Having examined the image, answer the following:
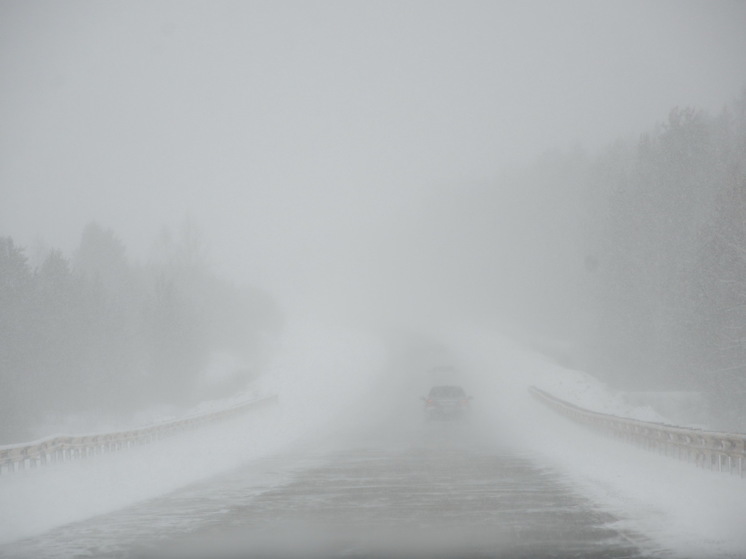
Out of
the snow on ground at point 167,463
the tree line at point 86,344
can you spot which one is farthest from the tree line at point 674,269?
the tree line at point 86,344

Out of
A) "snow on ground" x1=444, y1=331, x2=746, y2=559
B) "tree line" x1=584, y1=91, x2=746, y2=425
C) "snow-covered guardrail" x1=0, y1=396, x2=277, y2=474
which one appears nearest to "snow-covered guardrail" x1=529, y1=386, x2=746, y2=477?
"snow on ground" x1=444, y1=331, x2=746, y2=559

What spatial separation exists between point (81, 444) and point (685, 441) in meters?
14.3

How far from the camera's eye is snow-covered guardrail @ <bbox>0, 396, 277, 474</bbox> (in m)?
14.7

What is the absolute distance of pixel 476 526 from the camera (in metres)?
11.1

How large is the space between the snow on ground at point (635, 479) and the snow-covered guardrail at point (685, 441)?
423mm

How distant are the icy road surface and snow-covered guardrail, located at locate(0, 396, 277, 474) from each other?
2.42 m

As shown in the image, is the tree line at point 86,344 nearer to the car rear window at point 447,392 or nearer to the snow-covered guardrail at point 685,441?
the car rear window at point 447,392

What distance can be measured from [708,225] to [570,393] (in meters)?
13.0

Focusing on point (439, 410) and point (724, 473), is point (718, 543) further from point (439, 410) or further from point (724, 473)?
point (439, 410)

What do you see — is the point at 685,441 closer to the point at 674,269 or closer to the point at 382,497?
the point at 382,497

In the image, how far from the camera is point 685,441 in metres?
16.7

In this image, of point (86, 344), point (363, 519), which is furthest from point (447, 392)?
point (86, 344)

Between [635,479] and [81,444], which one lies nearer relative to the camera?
[635,479]

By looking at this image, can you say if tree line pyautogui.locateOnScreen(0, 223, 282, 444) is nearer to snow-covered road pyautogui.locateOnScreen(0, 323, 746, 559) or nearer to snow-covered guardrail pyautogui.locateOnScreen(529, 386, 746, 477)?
snow-covered road pyautogui.locateOnScreen(0, 323, 746, 559)
